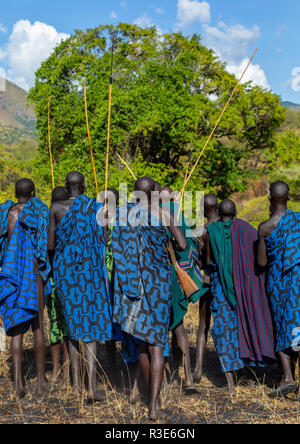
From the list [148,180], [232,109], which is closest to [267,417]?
[148,180]

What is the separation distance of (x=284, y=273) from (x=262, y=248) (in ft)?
0.97

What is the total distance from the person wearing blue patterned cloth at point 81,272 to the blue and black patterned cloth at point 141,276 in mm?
461

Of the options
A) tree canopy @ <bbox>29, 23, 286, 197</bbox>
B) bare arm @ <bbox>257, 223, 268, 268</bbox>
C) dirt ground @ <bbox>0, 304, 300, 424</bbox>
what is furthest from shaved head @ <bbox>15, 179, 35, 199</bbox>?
tree canopy @ <bbox>29, 23, 286, 197</bbox>

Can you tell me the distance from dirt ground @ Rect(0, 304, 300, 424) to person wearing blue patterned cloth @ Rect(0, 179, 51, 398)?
0.29 metres

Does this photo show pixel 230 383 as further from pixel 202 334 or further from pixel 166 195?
pixel 166 195

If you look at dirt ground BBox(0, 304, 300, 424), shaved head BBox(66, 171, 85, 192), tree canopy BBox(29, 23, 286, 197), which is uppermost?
tree canopy BBox(29, 23, 286, 197)

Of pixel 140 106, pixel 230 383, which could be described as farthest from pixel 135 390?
pixel 140 106

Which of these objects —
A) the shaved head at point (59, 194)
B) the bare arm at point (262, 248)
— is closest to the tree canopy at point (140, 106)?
the shaved head at point (59, 194)

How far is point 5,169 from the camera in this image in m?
23.6

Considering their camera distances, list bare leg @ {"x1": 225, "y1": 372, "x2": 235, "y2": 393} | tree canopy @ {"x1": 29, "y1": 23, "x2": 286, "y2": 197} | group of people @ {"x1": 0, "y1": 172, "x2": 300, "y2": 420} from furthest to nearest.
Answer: tree canopy @ {"x1": 29, "y1": 23, "x2": 286, "y2": 197} < bare leg @ {"x1": 225, "y1": 372, "x2": 235, "y2": 393} < group of people @ {"x1": 0, "y1": 172, "x2": 300, "y2": 420}

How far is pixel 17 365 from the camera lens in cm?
411

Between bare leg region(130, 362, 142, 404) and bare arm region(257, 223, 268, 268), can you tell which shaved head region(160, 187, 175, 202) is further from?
bare leg region(130, 362, 142, 404)

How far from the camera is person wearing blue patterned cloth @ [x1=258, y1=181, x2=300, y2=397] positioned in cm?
404

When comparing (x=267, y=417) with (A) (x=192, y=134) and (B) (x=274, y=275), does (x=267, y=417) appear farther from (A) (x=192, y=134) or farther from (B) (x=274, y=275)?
(A) (x=192, y=134)
